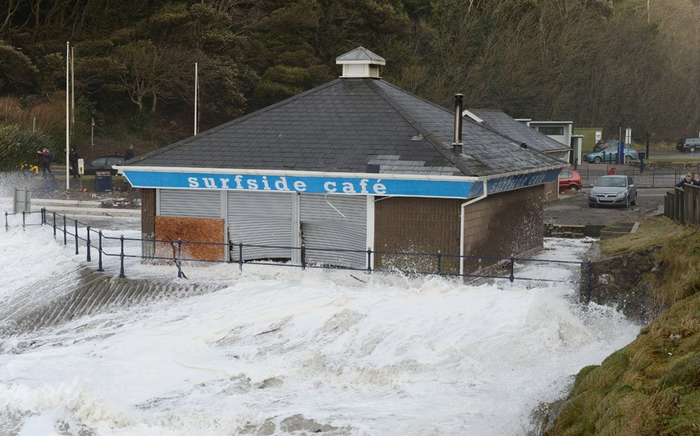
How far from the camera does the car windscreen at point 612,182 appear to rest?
42500mm

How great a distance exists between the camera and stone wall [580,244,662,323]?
1872 cm

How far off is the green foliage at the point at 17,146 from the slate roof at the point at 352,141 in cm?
2638

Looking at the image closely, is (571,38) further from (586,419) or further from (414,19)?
(586,419)

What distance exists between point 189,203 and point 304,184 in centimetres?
333

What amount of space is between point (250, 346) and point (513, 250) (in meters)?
10.0

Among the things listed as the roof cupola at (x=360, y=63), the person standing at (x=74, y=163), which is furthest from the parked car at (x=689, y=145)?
the roof cupola at (x=360, y=63)

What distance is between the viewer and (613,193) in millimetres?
41625

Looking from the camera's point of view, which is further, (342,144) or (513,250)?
(513,250)

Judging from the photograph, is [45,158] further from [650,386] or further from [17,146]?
[650,386]

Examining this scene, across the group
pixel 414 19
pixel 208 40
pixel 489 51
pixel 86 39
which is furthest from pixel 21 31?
pixel 489 51

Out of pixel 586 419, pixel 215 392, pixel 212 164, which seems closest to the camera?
pixel 586 419

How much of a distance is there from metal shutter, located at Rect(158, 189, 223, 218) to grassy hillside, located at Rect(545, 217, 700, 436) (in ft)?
40.5

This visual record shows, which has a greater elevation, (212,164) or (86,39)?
(86,39)

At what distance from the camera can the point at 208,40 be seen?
209ft
